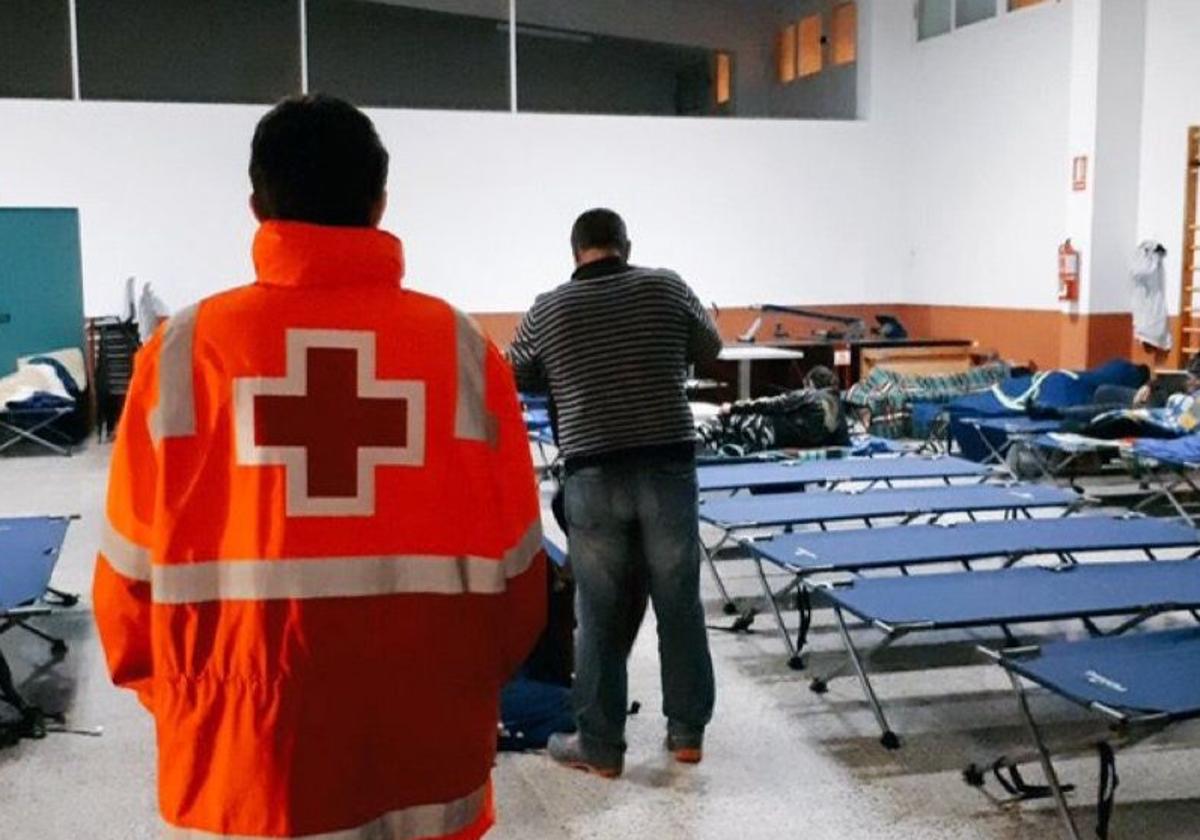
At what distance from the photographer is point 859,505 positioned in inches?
198

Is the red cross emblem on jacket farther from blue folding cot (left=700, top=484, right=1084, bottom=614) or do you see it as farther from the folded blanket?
the folded blanket

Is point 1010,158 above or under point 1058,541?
above

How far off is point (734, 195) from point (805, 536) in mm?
7777

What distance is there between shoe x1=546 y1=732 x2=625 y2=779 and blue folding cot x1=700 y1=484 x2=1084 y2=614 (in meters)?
1.39

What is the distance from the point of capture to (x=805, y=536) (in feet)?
14.7

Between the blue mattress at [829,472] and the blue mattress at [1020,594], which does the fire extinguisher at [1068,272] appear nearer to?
the blue mattress at [829,472]

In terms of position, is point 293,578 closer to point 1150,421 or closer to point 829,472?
point 829,472

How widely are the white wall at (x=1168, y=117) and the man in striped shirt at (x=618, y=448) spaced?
7159 mm

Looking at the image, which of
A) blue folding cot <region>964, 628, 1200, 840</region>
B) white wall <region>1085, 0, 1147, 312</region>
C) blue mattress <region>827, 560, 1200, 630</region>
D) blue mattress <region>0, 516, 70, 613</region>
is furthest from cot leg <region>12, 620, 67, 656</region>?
white wall <region>1085, 0, 1147, 312</region>

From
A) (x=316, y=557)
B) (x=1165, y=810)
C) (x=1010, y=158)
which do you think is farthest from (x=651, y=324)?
(x=1010, y=158)

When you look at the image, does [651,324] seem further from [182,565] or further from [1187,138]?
[1187,138]

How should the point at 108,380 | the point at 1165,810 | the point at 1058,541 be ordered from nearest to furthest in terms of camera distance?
1. the point at 1165,810
2. the point at 1058,541
3. the point at 108,380

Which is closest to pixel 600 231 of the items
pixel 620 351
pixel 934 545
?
pixel 620 351

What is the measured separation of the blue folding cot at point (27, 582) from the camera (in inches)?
147
